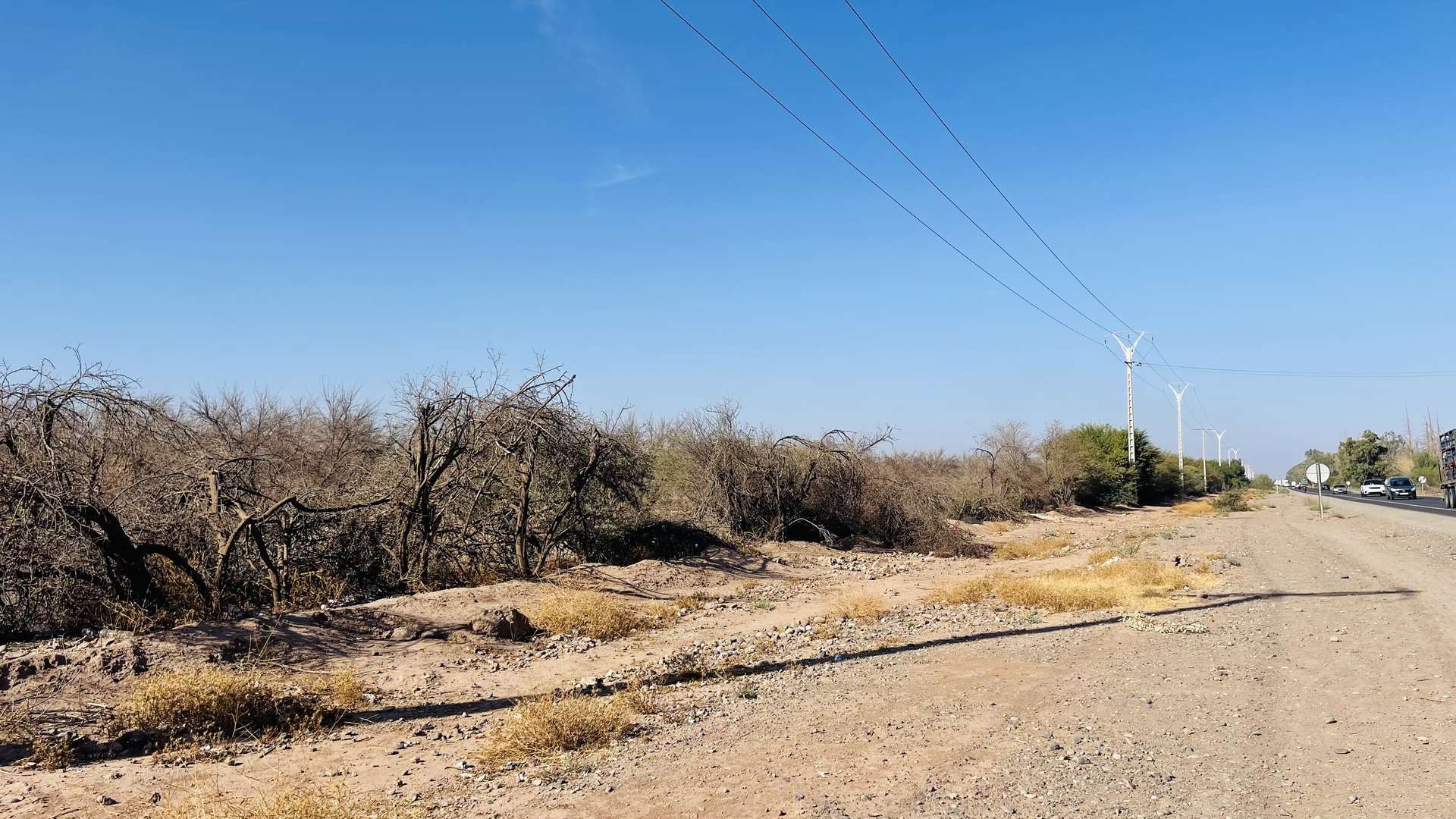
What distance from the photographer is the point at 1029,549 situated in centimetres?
2612

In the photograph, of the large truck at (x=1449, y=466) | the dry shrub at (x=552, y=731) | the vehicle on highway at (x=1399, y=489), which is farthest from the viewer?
the vehicle on highway at (x=1399, y=489)

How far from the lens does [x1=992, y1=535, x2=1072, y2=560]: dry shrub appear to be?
25.4m

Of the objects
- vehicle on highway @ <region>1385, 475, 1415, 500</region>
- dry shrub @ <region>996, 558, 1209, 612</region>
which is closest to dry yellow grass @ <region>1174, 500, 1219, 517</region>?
vehicle on highway @ <region>1385, 475, 1415, 500</region>

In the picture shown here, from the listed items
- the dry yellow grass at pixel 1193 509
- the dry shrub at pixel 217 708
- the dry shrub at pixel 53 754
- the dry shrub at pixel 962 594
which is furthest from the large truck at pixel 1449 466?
the dry shrub at pixel 53 754

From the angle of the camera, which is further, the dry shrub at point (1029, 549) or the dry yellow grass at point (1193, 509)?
the dry yellow grass at point (1193, 509)

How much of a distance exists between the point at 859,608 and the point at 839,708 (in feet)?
20.5

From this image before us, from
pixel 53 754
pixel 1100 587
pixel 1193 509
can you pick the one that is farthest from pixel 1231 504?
pixel 53 754

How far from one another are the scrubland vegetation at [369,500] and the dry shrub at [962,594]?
6.39 m

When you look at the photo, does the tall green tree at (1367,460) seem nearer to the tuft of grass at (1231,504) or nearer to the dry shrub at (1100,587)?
the tuft of grass at (1231,504)

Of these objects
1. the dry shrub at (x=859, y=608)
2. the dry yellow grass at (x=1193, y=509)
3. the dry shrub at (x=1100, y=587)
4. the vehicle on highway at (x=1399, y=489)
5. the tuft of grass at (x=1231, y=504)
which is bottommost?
the dry shrub at (x=859, y=608)

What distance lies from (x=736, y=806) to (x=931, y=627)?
25.9ft

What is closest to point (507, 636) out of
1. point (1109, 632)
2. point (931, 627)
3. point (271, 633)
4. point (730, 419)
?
point (271, 633)

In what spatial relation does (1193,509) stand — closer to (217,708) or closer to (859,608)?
(859,608)

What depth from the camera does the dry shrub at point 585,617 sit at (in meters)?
12.5
